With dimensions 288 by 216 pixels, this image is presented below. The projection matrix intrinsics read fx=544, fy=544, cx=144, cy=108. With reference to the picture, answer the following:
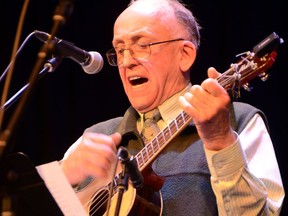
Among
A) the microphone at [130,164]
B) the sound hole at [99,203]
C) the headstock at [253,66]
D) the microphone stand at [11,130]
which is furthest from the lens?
the sound hole at [99,203]

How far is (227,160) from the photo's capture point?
194cm

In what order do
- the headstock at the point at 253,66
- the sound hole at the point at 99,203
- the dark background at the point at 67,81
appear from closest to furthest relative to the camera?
1. the headstock at the point at 253,66
2. the sound hole at the point at 99,203
3. the dark background at the point at 67,81

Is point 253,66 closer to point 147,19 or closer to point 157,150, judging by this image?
point 157,150

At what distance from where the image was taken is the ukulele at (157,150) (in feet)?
6.37

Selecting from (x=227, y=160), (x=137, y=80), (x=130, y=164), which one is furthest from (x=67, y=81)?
(x=130, y=164)

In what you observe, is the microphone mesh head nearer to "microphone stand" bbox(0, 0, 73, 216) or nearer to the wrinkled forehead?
the wrinkled forehead

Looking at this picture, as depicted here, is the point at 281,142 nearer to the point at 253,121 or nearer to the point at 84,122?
the point at 253,121

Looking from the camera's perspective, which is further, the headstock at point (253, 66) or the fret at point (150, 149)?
the fret at point (150, 149)

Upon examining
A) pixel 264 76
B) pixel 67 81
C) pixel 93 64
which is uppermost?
pixel 93 64

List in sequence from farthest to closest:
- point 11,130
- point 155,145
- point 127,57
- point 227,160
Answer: point 127,57, point 155,145, point 227,160, point 11,130

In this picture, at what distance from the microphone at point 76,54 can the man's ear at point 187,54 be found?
56 centimetres

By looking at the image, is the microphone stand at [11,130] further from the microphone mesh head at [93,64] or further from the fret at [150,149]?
the fret at [150,149]

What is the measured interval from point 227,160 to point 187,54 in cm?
79

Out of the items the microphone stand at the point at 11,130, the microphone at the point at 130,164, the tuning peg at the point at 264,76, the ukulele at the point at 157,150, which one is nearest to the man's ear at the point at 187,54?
the ukulele at the point at 157,150
